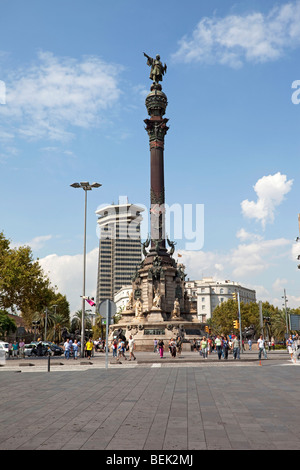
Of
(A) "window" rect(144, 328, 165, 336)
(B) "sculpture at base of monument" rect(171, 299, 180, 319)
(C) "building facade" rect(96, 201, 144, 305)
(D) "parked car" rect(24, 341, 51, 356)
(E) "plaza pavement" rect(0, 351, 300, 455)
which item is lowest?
(D) "parked car" rect(24, 341, 51, 356)

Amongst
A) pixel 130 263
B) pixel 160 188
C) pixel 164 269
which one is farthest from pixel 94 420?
pixel 130 263

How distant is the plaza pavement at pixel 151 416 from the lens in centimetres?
627

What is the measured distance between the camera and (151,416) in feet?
27.4

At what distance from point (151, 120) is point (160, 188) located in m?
9.28

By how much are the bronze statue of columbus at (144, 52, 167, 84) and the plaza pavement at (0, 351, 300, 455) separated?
4969 centimetres

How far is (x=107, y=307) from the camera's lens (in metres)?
17.3

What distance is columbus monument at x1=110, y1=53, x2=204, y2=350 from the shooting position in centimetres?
4503

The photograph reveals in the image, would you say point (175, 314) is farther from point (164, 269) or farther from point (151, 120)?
point (151, 120)

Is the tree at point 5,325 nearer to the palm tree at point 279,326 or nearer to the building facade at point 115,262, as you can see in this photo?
the palm tree at point 279,326

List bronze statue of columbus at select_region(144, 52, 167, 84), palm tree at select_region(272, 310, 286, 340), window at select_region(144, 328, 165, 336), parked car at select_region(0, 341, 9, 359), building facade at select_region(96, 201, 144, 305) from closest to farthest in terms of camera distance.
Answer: parked car at select_region(0, 341, 9, 359) < window at select_region(144, 328, 165, 336) < bronze statue of columbus at select_region(144, 52, 167, 84) < palm tree at select_region(272, 310, 286, 340) < building facade at select_region(96, 201, 144, 305)

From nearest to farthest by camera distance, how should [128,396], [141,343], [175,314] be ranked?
1. [128,396]
2. [141,343]
3. [175,314]

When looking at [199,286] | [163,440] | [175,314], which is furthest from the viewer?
[199,286]

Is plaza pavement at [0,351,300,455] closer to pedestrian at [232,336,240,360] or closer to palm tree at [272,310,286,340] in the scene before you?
pedestrian at [232,336,240,360]

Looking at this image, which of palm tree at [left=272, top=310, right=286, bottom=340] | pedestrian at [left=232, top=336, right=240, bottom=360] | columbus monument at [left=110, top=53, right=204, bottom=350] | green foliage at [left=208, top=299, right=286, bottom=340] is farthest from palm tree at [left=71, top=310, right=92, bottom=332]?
pedestrian at [left=232, top=336, right=240, bottom=360]
